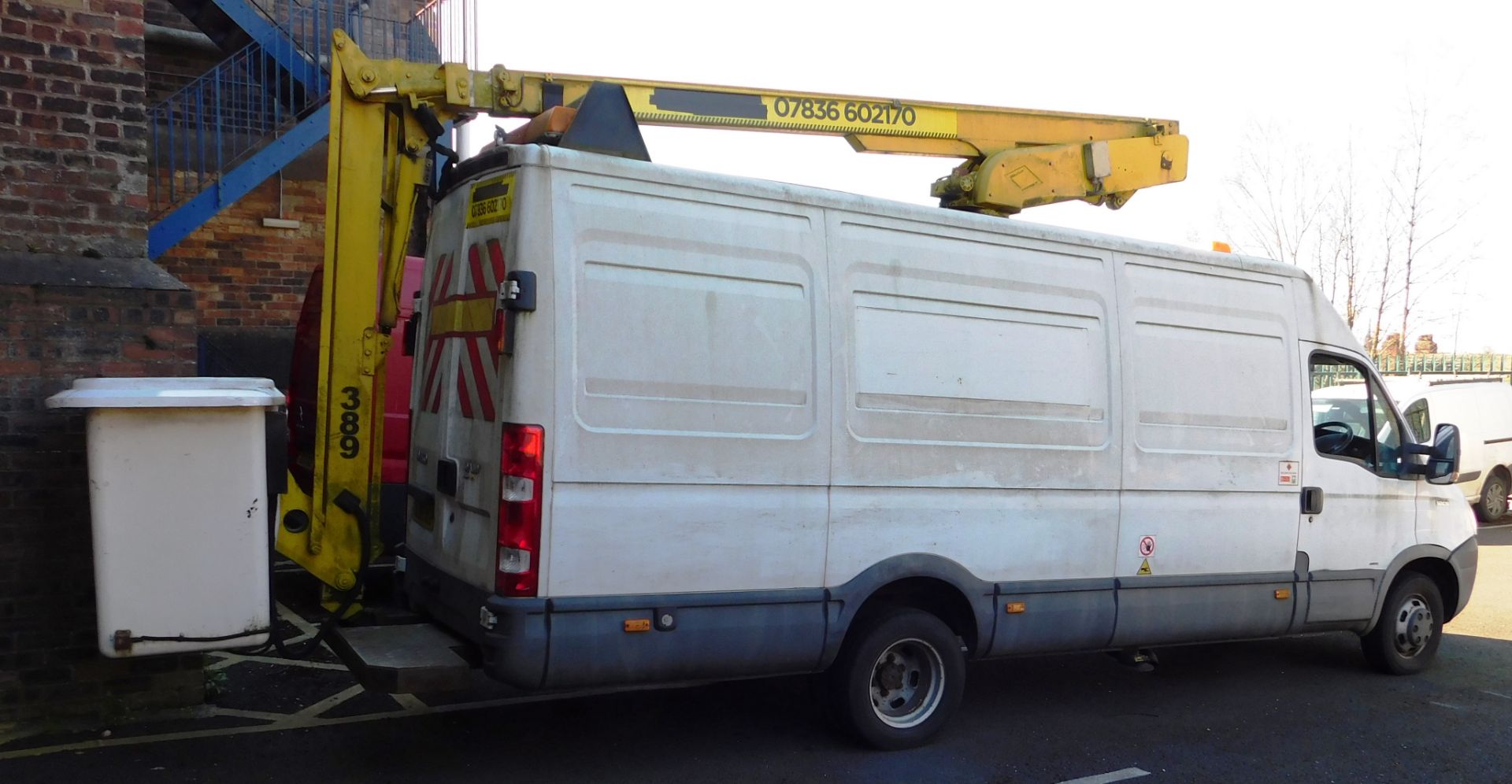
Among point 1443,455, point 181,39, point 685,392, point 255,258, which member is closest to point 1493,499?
point 1443,455

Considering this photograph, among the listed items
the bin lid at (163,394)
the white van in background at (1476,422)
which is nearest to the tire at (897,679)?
the bin lid at (163,394)

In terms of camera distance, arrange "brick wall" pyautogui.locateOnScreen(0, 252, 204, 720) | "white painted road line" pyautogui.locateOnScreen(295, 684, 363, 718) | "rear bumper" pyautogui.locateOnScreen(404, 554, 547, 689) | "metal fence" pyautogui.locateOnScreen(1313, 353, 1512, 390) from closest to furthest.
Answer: "rear bumper" pyautogui.locateOnScreen(404, 554, 547, 689)
"brick wall" pyautogui.locateOnScreen(0, 252, 204, 720)
"white painted road line" pyautogui.locateOnScreen(295, 684, 363, 718)
"metal fence" pyautogui.locateOnScreen(1313, 353, 1512, 390)

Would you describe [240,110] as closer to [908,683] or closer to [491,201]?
[491,201]

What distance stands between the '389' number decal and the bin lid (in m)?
0.39

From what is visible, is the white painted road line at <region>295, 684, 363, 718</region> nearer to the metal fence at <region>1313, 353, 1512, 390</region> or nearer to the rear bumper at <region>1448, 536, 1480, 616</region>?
the rear bumper at <region>1448, 536, 1480, 616</region>

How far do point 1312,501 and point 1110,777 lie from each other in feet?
7.80

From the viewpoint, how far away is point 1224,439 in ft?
20.2

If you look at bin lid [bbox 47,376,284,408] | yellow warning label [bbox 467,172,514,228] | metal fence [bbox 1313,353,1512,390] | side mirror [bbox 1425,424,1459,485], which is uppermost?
yellow warning label [bbox 467,172,514,228]

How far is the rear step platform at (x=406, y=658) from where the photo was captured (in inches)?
171

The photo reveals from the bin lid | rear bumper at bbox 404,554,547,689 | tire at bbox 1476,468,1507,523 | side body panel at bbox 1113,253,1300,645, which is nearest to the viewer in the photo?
rear bumper at bbox 404,554,547,689

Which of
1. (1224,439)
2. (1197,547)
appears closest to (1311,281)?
(1224,439)

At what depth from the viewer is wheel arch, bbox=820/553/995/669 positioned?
498cm

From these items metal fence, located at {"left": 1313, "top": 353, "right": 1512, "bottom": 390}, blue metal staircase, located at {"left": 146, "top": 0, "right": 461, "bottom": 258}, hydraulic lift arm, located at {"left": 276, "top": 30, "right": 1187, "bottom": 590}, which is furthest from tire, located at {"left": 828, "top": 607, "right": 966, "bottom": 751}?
metal fence, located at {"left": 1313, "top": 353, "right": 1512, "bottom": 390}

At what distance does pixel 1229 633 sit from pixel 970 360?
7.53 ft
